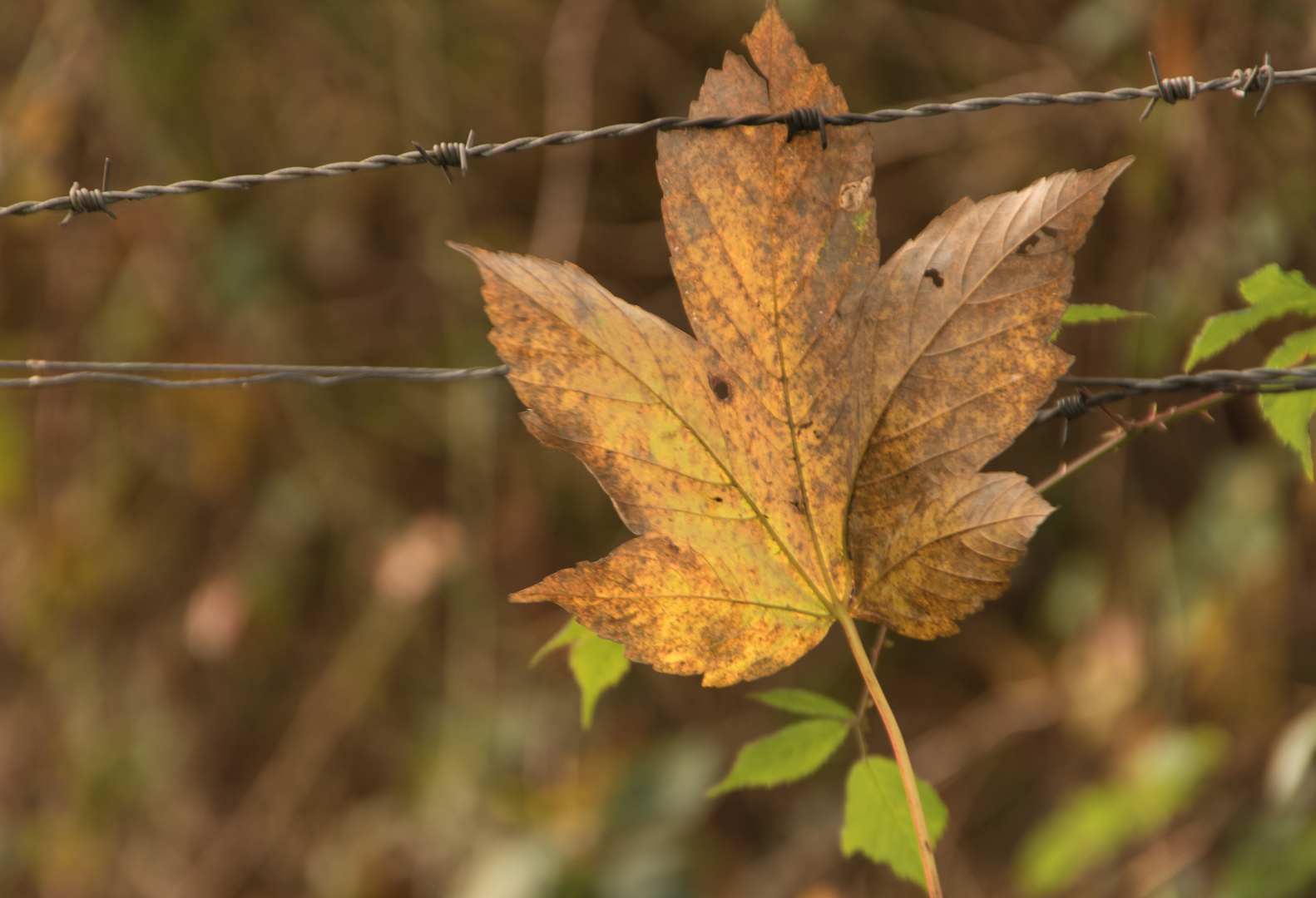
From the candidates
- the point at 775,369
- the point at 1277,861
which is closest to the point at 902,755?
the point at 775,369

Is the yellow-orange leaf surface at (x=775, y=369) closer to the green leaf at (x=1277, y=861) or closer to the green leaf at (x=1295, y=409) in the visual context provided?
the green leaf at (x=1295, y=409)

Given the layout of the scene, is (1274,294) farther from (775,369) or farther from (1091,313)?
(775,369)

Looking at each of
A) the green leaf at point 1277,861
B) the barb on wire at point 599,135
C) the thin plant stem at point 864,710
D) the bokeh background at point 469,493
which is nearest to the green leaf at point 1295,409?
the barb on wire at point 599,135

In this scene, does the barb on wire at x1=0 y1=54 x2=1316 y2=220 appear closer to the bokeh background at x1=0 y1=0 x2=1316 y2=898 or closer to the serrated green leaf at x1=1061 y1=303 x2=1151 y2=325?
the serrated green leaf at x1=1061 y1=303 x2=1151 y2=325

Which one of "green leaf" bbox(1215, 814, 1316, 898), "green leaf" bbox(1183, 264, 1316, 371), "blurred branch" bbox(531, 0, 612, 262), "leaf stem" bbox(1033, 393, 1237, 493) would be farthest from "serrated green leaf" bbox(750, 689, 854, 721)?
"blurred branch" bbox(531, 0, 612, 262)

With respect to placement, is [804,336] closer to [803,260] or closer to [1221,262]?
[803,260]

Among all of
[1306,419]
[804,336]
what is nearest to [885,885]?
[1306,419]
